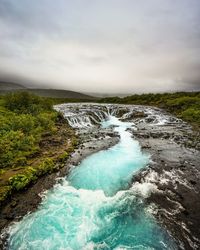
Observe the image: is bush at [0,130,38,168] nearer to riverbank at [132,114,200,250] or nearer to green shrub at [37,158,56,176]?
green shrub at [37,158,56,176]

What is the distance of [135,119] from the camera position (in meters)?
40.3

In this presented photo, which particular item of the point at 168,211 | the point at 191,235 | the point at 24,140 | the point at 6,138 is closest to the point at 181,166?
the point at 168,211

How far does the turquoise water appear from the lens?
7.74 metres

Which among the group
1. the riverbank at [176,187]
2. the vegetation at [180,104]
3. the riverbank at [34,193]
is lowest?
the riverbank at [34,193]

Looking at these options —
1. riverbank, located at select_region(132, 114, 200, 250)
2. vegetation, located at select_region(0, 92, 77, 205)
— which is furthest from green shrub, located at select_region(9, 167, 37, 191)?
riverbank, located at select_region(132, 114, 200, 250)

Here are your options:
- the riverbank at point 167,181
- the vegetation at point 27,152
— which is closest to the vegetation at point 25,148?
the vegetation at point 27,152

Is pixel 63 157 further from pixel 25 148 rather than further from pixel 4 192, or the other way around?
pixel 4 192

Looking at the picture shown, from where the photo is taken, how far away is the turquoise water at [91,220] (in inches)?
305

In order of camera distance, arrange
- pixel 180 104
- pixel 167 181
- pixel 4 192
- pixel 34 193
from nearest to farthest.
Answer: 1. pixel 4 192
2. pixel 34 193
3. pixel 167 181
4. pixel 180 104

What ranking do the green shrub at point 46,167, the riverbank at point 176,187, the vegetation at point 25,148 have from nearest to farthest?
the riverbank at point 176,187 < the vegetation at point 25,148 < the green shrub at point 46,167

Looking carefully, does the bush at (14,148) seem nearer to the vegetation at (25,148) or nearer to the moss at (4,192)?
the vegetation at (25,148)

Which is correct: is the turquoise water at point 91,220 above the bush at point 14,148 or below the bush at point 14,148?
below

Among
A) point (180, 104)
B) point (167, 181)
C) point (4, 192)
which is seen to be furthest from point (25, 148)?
point (180, 104)

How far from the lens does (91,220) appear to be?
29.9 feet
